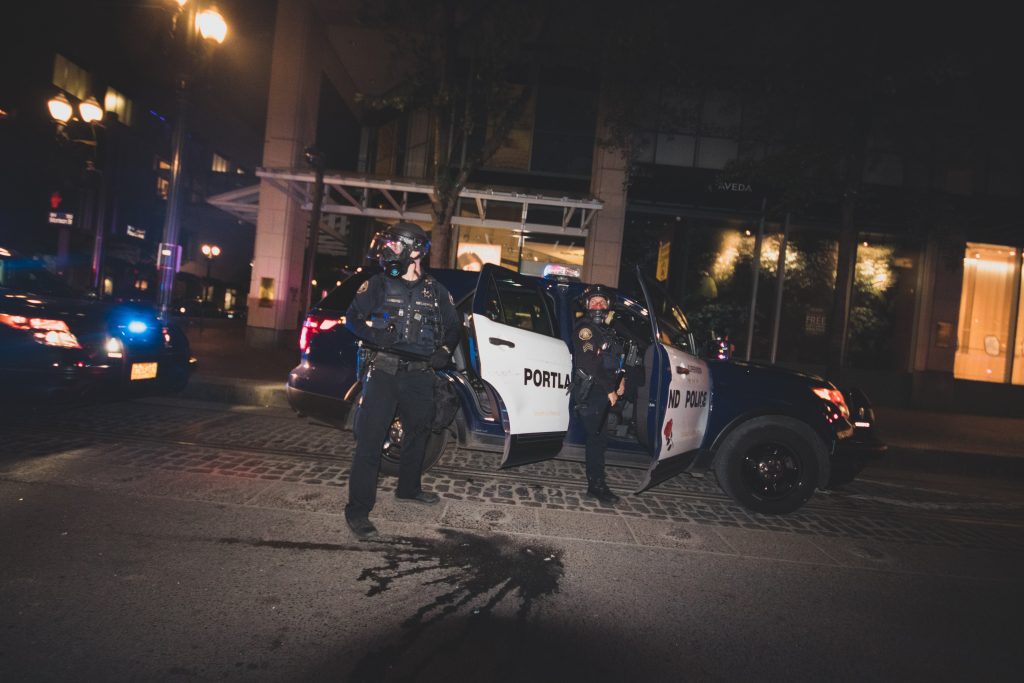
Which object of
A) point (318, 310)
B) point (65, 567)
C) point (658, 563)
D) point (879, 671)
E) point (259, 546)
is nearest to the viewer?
point (879, 671)

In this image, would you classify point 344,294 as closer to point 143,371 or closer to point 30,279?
point 143,371

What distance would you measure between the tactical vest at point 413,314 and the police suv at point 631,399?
21.4 inches

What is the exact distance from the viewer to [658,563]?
335 centimetres

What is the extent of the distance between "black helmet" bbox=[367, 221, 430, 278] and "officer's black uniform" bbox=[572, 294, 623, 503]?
1.56 m

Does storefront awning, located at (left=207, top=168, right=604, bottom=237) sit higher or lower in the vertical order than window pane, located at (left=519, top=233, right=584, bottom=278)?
higher

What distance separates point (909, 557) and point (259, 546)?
464 cm

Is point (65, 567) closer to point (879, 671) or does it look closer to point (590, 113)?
point (879, 671)

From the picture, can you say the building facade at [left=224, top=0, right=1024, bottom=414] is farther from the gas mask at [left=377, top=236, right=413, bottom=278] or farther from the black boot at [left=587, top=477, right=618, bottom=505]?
the gas mask at [left=377, top=236, right=413, bottom=278]

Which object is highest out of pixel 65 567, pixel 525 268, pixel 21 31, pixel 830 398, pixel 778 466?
pixel 21 31

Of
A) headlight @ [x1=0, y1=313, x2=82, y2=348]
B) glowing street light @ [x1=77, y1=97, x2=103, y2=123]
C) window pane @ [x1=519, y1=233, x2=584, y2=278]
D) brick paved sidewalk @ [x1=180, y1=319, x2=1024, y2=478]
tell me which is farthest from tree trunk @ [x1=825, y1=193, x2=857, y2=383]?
glowing street light @ [x1=77, y1=97, x2=103, y2=123]

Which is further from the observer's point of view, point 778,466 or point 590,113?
point 590,113

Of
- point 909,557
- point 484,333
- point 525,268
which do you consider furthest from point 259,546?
point 525,268

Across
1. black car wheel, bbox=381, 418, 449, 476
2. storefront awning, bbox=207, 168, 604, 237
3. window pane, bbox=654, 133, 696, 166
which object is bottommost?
black car wheel, bbox=381, 418, 449, 476

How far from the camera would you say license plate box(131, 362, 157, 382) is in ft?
17.7
